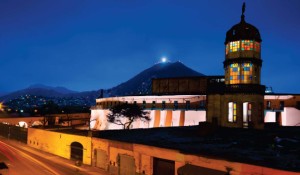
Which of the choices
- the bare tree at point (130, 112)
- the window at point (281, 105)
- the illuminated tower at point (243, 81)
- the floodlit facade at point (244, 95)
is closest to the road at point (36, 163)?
the floodlit facade at point (244, 95)

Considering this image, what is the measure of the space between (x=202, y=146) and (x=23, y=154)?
29.5m

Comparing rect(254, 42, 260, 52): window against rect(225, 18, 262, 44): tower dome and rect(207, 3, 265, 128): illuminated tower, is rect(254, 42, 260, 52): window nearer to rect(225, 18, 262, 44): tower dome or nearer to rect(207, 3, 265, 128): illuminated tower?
rect(207, 3, 265, 128): illuminated tower

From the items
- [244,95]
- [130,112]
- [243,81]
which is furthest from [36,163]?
[243,81]

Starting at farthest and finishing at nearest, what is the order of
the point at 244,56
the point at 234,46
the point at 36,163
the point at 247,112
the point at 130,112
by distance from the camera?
the point at 130,112 → the point at 234,46 → the point at 247,112 → the point at 244,56 → the point at 36,163

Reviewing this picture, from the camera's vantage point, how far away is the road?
27.7 meters

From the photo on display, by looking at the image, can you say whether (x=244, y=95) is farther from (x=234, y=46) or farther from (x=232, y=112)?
(x=234, y=46)

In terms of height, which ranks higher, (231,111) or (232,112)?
(231,111)

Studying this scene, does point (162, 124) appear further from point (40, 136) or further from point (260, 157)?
point (260, 157)

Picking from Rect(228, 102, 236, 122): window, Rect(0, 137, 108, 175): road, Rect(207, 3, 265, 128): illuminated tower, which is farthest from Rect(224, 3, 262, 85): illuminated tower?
Rect(0, 137, 108, 175): road

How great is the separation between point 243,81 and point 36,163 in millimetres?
28797

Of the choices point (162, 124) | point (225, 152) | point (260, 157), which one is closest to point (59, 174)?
point (225, 152)

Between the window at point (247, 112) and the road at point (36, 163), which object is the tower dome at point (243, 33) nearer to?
the window at point (247, 112)

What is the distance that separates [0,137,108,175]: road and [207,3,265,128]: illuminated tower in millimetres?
17693

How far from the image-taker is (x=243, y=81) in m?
33.7
